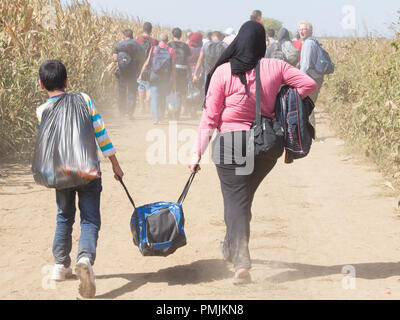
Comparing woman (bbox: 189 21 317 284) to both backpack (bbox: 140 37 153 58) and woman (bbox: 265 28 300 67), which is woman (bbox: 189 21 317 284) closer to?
woman (bbox: 265 28 300 67)

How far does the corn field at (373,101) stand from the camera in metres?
8.71

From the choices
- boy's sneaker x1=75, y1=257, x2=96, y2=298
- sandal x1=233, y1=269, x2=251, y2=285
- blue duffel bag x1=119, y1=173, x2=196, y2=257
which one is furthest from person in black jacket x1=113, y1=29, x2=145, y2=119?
boy's sneaker x1=75, y1=257, x2=96, y2=298

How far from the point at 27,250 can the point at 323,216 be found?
2.97m

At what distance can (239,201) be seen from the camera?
521cm

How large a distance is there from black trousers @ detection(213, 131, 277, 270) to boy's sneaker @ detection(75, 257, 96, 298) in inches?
41.4

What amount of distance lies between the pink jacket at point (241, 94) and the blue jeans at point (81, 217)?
890 millimetres

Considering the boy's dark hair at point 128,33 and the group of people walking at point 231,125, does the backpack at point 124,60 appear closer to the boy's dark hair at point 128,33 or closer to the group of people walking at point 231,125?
the boy's dark hair at point 128,33

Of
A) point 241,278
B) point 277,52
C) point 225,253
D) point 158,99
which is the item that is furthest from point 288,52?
point 241,278

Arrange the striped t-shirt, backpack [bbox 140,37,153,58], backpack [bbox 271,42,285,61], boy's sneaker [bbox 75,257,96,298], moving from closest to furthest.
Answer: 1. boy's sneaker [bbox 75,257,96,298]
2. the striped t-shirt
3. backpack [bbox 271,42,285,61]
4. backpack [bbox 140,37,153,58]

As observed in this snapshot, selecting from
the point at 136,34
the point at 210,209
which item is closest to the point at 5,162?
the point at 210,209

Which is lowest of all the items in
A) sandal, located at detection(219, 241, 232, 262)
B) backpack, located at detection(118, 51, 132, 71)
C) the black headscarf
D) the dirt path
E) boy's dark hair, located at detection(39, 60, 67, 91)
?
the dirt path

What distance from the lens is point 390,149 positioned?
8.95 metres

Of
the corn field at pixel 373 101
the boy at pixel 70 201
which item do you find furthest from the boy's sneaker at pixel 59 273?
the corn field at pixel 373 101

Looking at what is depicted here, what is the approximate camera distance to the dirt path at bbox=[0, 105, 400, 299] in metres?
5.12
